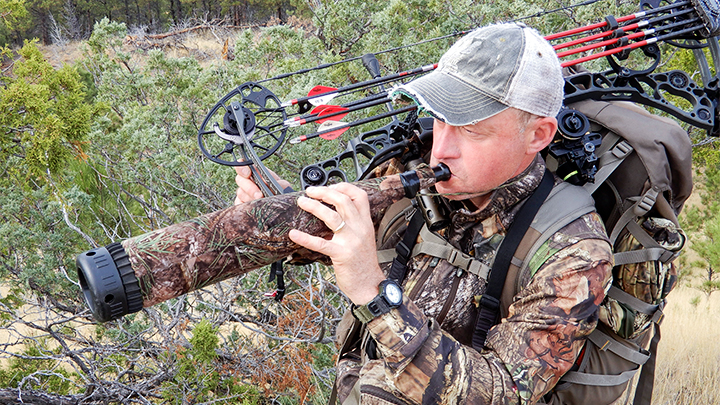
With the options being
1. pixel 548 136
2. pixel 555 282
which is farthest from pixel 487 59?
pixel 555 282

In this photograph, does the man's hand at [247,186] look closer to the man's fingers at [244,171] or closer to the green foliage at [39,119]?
the man's fingers at [244,171]

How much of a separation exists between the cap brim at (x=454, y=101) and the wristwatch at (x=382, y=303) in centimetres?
55

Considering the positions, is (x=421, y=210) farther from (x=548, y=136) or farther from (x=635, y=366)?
(x=635, y=366)

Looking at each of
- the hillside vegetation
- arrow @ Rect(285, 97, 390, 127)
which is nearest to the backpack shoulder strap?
arrow @ Rect(285, 97, 390, 127)

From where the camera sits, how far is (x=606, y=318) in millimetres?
1980

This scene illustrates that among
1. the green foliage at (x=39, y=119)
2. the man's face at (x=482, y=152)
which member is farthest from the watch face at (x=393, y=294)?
the green foliage at (x=39, y=119)

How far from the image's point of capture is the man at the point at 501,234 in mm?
1568

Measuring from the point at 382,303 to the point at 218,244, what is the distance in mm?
549

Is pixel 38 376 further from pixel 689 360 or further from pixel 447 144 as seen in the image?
pixel 689 360

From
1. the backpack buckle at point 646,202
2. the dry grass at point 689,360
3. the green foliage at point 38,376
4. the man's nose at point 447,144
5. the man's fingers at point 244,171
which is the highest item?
the man's nose at point 447,144

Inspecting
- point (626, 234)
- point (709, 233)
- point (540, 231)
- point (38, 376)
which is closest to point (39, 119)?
point (38, 376)

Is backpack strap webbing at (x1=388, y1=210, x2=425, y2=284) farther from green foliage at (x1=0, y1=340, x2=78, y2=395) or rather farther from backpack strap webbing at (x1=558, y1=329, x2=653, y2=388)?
green foliage at (x1=0, y1=340, x2=78, y2=395)

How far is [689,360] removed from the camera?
13.8 ft

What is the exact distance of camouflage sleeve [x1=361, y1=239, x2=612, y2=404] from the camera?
156 centimetres
